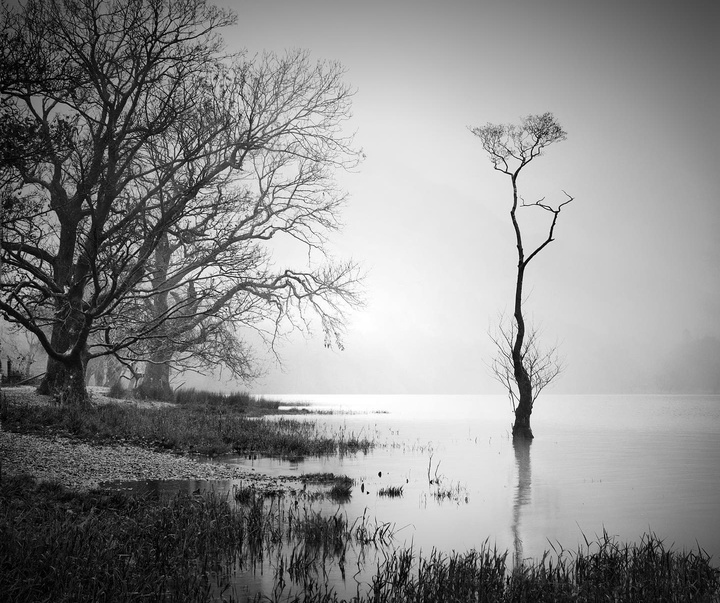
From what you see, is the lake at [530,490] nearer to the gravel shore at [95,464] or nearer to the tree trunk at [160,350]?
the gravel shore at [95,464]

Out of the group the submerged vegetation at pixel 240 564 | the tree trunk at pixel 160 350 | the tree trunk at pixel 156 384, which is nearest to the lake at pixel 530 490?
the submerged vegetation at pixel 240 564

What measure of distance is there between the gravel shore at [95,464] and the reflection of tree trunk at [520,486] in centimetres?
518

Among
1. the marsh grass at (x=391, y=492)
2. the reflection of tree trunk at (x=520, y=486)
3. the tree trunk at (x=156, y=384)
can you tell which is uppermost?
the tree trunk at (x=156, y=384)

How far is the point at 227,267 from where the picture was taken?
1082 inches

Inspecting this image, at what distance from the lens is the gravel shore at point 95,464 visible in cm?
1209

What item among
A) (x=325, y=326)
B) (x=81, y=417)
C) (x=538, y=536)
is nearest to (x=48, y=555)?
(x=538, y=536)

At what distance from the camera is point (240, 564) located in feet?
25.3

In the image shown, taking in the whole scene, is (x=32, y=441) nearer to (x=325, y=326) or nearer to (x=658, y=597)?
(x=658, y=597)

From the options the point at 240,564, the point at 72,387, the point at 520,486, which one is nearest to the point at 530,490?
the point at 520,486

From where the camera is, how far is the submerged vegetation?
6.21 meters

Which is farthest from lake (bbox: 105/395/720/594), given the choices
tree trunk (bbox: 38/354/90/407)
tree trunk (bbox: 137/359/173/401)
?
tree trunk (bbox: 137/359/173/401)

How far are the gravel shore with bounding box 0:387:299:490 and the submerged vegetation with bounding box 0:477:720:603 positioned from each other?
2224 millimetres

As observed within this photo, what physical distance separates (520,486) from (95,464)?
1128cm

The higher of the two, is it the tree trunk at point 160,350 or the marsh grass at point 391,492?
the tree trunk at point 160,350
